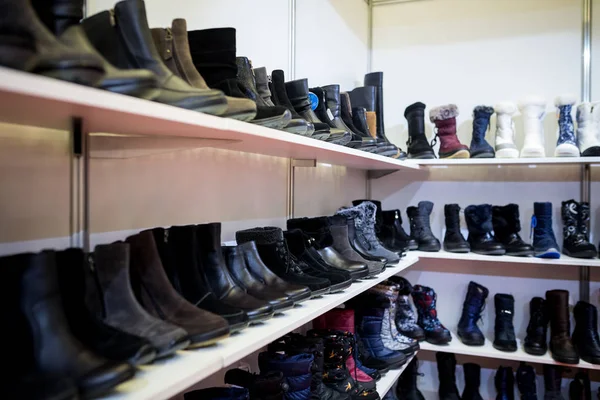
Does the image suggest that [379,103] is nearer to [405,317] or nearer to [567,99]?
[567,99]

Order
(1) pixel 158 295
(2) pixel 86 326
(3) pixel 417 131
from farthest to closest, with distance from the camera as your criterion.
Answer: (3) pixel 417 131, (1) pixel 158 295, (2) pixel 86 326

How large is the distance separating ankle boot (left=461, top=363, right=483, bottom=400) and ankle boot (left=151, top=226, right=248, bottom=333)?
219 centimetres

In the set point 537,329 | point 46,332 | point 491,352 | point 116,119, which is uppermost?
point 116,119

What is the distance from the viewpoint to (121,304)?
2.93 ft

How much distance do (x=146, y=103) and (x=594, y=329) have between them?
2651 mm

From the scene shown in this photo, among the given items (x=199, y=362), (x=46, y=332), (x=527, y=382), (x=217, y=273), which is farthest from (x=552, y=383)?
(x=46, y=332)

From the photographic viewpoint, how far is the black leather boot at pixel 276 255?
1.40 metres

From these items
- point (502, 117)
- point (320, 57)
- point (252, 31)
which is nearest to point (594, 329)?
point (502, 117)

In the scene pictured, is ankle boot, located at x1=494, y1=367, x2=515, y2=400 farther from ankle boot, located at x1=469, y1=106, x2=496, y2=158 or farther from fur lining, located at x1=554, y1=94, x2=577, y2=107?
fur lining, located at x1=554, y1=94, x2=577, y2=107

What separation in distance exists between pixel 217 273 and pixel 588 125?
2.34 metres

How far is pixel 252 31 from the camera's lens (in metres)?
1.85

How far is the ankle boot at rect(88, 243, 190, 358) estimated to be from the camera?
2.83ft

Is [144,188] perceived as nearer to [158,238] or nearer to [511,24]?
[158,238]

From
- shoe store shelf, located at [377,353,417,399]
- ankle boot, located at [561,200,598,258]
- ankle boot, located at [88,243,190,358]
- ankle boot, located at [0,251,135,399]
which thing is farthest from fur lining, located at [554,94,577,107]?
ankle boot, located at [0,251,135,399]
